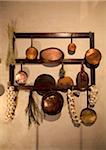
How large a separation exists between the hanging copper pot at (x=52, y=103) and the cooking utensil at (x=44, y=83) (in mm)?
43

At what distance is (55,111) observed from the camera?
2.78 m

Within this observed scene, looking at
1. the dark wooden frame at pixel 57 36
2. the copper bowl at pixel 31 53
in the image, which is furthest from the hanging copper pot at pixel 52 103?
the copper bowl at pixel 31 53

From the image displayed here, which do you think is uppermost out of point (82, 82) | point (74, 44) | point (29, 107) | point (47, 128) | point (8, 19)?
point (8, 19)

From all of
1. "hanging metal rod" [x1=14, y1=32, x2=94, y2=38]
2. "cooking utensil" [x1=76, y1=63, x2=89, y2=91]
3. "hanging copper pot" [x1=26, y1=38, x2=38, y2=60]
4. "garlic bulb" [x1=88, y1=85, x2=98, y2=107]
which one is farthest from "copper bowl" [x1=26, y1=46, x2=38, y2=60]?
"garlic bulb" [x1=88, y1=85, x2=98, y2=107]

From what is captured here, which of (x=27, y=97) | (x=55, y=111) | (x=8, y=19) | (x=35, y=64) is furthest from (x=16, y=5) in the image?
(x=55, y=111)

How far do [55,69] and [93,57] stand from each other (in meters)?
0.34

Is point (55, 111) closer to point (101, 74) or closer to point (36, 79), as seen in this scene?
point (36, 79)

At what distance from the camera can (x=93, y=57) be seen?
2.77m

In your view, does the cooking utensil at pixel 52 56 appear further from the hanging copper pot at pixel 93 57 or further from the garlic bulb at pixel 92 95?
the garlic bulb at pixel 92 95

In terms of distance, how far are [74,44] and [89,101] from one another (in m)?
0.50

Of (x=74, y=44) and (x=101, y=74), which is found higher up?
(x=74, y=44)

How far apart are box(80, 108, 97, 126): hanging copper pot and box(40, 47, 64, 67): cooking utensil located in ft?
1.57

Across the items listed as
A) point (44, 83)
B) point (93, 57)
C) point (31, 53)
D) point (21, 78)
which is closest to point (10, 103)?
point (21, 78)

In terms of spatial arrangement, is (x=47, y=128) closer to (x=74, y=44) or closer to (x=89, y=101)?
(x=89, y=101)
